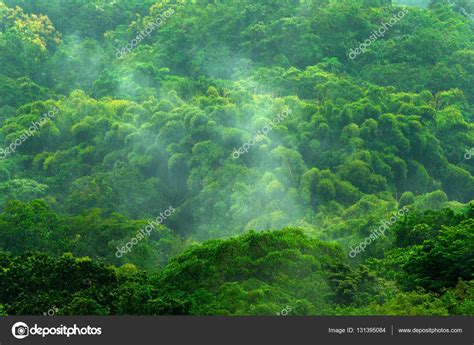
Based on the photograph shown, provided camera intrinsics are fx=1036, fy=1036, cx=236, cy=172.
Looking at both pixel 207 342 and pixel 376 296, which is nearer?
pixel 207 342

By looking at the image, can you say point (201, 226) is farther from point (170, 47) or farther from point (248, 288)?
point (170, 47)

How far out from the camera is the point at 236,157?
40094mm

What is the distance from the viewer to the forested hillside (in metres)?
21.8

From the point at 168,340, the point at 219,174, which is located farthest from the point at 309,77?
the point at 168,340

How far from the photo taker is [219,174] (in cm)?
3953

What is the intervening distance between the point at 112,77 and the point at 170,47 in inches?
258

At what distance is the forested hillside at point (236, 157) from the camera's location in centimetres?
2177

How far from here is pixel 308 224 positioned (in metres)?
36.3

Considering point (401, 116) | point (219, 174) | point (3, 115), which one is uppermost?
point (3, 115)

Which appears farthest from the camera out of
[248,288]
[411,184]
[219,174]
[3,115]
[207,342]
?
[3,115]

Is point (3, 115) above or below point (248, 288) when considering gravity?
above

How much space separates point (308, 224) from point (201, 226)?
175 inches

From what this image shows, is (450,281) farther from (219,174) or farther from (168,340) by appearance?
(219,174)

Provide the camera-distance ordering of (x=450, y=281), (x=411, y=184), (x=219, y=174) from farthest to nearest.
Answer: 1. (x=411, y=184)
2. (x=219, y=174)
3. (x=450, y=281)
